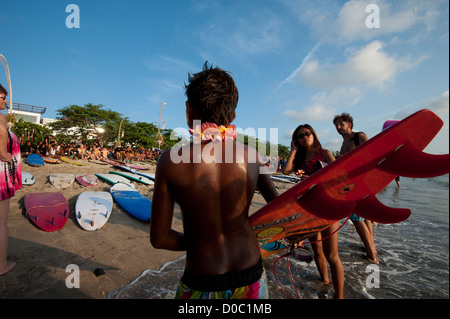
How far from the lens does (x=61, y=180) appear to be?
6223mm

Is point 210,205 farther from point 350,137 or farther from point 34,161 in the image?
point 34,161

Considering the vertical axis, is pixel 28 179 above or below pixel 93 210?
above

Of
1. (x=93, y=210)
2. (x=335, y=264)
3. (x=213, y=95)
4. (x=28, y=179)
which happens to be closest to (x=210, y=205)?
(x=213, y=95)

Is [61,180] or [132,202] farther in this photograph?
[61,180]

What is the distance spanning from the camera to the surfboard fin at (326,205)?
135cm

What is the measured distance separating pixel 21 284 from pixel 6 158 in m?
1.43

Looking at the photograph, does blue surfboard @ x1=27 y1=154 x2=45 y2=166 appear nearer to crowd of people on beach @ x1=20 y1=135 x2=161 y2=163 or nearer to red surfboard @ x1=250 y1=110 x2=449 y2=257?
crowd of people on beach @ x1=20 y1=135 x2=161 y2=163

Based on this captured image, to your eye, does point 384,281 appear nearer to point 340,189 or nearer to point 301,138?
point 301,138

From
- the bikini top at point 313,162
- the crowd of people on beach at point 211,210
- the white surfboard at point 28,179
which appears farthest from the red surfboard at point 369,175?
the white surfboard at point 28,179

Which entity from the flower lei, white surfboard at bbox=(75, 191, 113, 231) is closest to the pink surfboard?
white surfboard at bbox=(75, 191, 113, 231)

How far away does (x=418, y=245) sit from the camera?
466 centimetres

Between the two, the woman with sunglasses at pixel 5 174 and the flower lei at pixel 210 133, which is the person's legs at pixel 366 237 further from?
the woman with sunglasses at pixel 5 174

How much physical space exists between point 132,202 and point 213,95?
4970 mm
